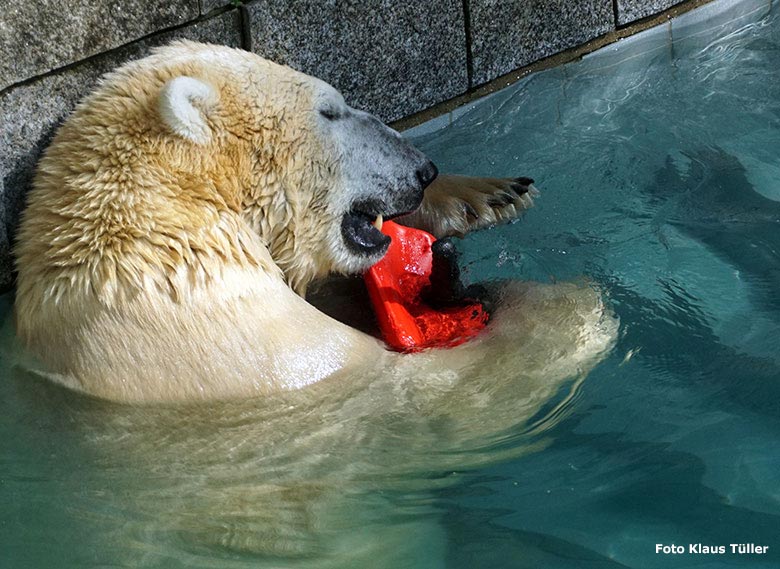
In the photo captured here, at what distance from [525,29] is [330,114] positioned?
2.15 metres

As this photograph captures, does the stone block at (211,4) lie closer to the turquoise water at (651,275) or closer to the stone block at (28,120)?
the stone block at (28,120)

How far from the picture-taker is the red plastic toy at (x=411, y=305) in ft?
12.5

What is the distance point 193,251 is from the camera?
337cm

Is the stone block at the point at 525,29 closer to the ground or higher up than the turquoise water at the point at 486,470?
higher up

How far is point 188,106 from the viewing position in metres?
3.33

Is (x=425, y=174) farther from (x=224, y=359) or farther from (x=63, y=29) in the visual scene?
(x=63, y=29)

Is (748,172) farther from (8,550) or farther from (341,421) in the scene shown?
(8,550)

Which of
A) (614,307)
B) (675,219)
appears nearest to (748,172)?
(675,219)

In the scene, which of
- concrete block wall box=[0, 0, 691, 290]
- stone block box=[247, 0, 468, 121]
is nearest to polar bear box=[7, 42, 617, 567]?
concrete block wall box=[0, 0, 691, 290]

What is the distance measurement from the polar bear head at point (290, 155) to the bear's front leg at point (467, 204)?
1.87ft

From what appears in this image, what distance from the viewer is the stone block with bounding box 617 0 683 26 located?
233 inches

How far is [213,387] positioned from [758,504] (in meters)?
1.59

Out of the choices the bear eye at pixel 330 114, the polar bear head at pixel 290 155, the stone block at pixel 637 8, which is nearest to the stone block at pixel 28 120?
the polar bear head at pixel 290 155

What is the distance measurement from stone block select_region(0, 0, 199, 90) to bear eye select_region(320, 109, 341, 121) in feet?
2.92
